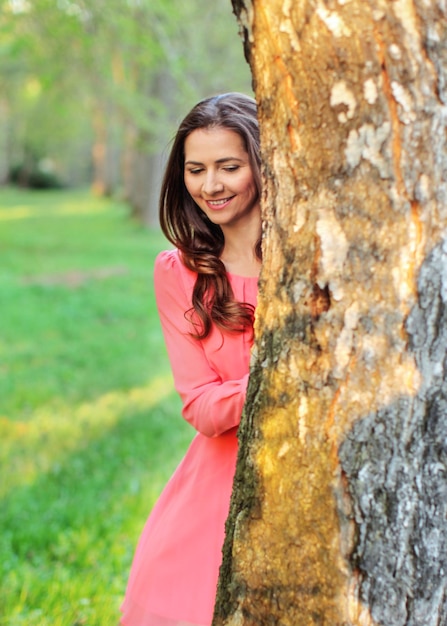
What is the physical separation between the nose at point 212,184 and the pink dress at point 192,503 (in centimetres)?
25

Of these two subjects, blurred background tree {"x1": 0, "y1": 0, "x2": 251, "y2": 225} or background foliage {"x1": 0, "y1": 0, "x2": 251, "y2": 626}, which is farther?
blurred background tree {"x1": 0, "y1": 0, "x2": 251, "y2": 225}

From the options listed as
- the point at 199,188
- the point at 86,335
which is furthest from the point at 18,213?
the point at 199,188

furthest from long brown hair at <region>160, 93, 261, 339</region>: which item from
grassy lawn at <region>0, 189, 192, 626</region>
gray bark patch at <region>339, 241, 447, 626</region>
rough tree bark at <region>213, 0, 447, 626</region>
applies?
grassy lawn at <region>0, 189, 192, 626</region>

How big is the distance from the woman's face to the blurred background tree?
1.34 ft

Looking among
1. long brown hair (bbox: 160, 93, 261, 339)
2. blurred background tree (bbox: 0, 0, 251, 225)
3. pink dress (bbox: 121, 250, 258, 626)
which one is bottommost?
pink dress (bbox: 121, 250, 258, 626)

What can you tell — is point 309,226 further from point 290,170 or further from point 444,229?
point 444,229

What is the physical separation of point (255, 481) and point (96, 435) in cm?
411

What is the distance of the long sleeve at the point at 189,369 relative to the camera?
1.99 metres

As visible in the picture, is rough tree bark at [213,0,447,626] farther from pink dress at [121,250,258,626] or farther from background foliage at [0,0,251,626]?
background foliage at [0,0,251,626]

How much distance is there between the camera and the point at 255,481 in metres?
1.64

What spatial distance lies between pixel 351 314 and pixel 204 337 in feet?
2.49

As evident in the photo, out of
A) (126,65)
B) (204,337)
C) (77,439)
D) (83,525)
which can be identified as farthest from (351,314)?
(126,65)

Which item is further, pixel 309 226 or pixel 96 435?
pixel 96 435

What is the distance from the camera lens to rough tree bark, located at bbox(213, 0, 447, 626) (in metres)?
1.37
